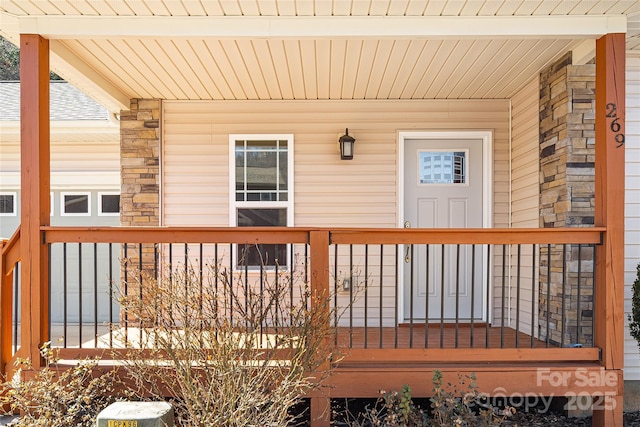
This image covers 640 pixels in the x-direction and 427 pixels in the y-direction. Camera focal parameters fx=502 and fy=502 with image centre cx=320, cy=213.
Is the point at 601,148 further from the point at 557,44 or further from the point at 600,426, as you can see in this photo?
the point at 600,426

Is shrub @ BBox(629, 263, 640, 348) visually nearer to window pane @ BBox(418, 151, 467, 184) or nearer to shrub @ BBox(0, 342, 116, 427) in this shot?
window pane @ BBox(418, 151, 467, 184)

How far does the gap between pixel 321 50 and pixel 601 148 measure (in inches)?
85.7

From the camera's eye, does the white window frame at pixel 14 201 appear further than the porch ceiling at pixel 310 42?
Yes

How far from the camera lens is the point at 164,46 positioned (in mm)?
3895

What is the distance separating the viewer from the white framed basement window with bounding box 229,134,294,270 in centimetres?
539

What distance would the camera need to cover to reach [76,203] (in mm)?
6863

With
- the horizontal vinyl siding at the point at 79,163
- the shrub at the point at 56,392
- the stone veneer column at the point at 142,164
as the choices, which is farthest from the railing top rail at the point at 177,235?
the horizontal vinyl siding at the point at 79,163

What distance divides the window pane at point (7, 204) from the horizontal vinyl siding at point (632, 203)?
735 cm

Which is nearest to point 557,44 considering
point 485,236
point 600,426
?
point 485,236

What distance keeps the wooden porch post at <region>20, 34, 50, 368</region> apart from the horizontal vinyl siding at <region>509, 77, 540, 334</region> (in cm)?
407

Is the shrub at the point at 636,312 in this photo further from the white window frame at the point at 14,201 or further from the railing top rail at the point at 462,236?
the white window frame at the point at 14,201

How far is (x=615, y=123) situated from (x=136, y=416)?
348cm

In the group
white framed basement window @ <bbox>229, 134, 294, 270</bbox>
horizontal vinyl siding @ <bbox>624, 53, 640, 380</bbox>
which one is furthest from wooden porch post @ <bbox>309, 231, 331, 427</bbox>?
horizontal vinyl siding @ <bbox>624, 53, 640, 380</bbox>

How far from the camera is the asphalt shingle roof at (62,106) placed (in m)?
6.46
